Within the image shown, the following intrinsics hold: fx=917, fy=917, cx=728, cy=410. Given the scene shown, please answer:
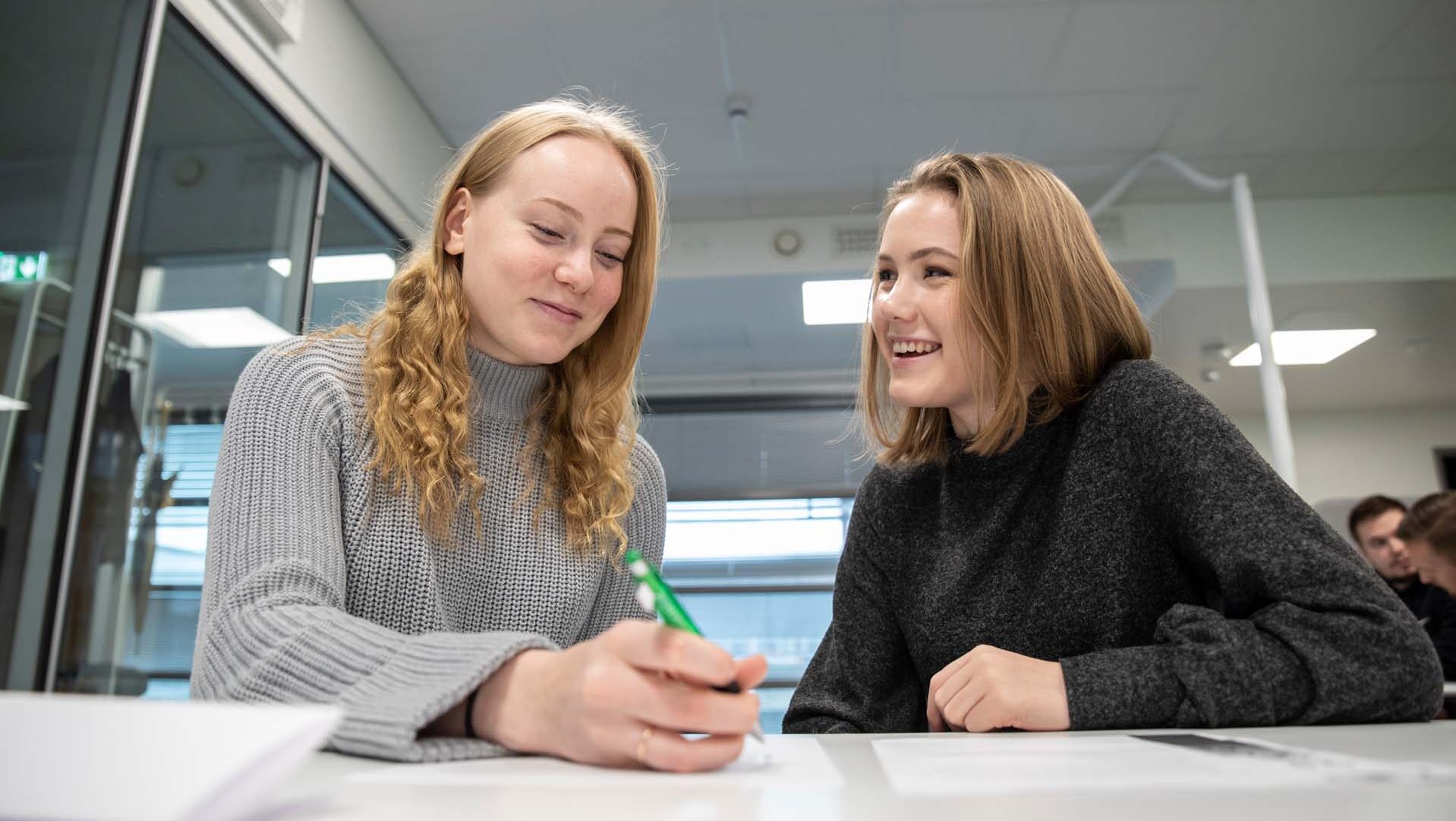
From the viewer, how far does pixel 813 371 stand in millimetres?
6074

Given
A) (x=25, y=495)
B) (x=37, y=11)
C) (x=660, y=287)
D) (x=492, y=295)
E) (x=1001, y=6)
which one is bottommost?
(x=25, y=495)

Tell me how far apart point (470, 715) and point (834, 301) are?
4.34 meters

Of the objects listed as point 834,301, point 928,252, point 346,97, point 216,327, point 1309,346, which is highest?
point 346,97

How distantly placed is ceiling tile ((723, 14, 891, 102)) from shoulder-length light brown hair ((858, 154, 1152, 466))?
218cm

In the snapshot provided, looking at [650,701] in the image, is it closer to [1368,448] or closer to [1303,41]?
[1303,41]

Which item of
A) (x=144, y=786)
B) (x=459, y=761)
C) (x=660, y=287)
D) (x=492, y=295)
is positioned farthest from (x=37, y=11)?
(x=660, y=287)

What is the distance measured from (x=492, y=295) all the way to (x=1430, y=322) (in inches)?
216

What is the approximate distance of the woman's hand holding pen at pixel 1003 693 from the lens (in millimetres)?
826

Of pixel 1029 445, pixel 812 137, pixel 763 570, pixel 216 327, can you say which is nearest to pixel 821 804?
pixel 1029 445

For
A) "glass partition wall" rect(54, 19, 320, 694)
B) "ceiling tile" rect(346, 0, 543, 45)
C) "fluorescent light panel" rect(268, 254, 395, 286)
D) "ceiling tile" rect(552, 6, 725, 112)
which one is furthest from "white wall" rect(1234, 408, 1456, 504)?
"glass partition wall" rect(54, 19, 320, 694)

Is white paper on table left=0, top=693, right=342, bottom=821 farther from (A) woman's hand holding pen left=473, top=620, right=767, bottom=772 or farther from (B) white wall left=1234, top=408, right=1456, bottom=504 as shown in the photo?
(B) white wall left=1234, top=408, right=1456, bottom=504

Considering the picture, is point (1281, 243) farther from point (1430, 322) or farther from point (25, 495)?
point (25, 495)

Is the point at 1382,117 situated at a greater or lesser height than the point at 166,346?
greater

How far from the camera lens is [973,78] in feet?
11.4
